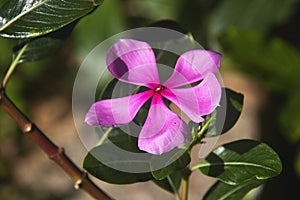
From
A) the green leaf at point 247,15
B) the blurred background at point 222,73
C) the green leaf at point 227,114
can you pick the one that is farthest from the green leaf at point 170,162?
the green leaf at point 247,15

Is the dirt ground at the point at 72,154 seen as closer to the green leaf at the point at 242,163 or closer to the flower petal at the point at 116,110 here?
the green leaf at the point at 242,163

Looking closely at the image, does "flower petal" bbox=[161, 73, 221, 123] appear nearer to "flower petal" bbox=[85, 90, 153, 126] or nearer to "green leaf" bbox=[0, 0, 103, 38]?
"flower petal" bbox=[85, 90, 153, 126]

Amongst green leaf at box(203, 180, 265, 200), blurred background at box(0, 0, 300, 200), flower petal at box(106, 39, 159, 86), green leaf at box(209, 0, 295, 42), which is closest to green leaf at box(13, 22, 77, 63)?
flower petal at box(106, 39, 159, 86)

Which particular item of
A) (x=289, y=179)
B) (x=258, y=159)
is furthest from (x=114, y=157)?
(x=289, y=179)

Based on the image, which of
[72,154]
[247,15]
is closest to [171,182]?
[247,15]

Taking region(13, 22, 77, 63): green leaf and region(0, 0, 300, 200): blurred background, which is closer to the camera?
region(13, 22, 77, 63): green leaf

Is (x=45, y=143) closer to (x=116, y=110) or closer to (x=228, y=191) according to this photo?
(x=116, y=110)
